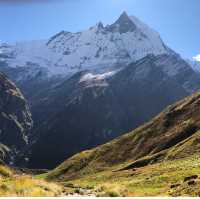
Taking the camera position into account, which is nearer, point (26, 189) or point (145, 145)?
point (26, 189)

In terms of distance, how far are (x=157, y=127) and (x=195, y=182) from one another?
508ft

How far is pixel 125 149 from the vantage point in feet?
617

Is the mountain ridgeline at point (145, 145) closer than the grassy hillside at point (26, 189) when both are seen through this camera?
No

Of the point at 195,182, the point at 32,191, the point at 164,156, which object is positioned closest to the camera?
the point at 32,191

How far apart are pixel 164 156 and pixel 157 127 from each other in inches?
2016

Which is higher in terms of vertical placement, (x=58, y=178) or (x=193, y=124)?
(x=193, y=124)

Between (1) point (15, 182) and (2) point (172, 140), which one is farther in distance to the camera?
(2) point (172, 140)

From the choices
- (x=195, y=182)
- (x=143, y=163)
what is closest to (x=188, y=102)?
(x=143, y=163)

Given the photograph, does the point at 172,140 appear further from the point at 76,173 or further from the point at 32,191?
the point at 32,191

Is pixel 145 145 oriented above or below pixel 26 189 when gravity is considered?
above

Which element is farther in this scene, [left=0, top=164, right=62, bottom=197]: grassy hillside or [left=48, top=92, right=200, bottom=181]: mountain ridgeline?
[left=48, top=92, right=200, bottom=181]: mountain ridgeline

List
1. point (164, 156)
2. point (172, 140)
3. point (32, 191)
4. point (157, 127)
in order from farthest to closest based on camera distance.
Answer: point (157, 127) → point (172, 140) → point (164, 156) → point (32, 191)

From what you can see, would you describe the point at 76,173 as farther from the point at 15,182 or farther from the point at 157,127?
the point at 15,182

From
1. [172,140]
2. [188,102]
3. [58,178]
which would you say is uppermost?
[188,102]
